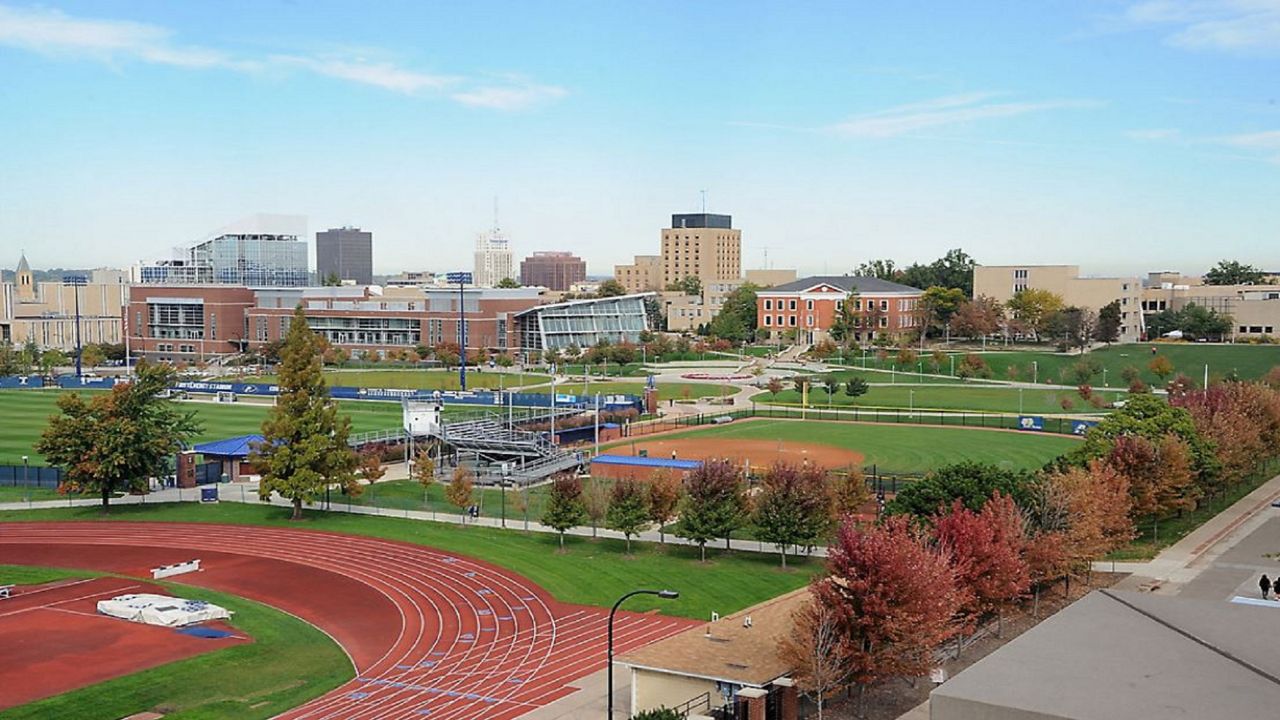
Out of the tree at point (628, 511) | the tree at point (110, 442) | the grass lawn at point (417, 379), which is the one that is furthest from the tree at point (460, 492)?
the grass lawn at point (417, 379)

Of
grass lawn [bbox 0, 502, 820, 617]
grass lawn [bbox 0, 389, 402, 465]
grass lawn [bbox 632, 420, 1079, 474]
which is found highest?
grass lawn [bbox 0, 389, 402, 465]

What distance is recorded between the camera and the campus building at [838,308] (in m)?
151

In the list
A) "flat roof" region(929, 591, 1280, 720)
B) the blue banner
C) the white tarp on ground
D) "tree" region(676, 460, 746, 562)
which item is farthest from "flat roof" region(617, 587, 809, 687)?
the blue banner

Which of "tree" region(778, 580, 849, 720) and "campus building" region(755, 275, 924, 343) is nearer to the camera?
"tree" region(778, 580, 849, 720)

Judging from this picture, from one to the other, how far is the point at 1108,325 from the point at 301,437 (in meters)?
97.9

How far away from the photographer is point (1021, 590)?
3388 cm

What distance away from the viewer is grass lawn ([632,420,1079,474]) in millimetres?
67113

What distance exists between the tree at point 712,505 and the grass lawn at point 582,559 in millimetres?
1123

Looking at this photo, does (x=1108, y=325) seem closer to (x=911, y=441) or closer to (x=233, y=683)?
(x=911, y=441)

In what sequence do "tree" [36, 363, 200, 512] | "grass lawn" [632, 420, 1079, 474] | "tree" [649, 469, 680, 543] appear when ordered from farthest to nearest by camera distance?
1. "grass lawn" [632, 420, 1079, 474]
2. "tree" [36, 363, 200, 512]
3. "tree" [649, 469, 680, 543]

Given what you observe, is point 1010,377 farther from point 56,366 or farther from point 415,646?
point 56,366

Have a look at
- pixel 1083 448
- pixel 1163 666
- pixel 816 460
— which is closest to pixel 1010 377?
pixel 816 460

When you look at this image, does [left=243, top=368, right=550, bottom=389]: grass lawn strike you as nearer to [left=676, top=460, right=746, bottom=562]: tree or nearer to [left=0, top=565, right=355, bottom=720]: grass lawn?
[left=676, top=460, right=746, bottom=562]: tree

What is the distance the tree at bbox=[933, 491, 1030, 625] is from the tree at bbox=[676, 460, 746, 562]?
39.2 feet
